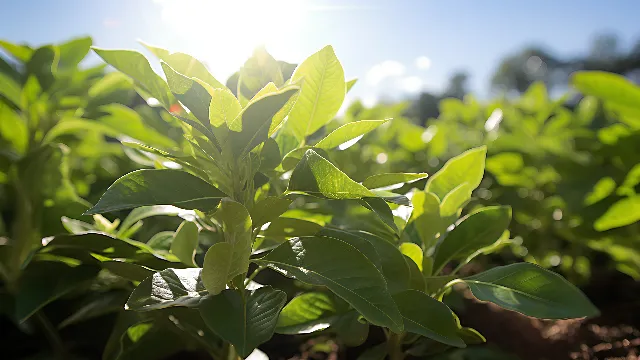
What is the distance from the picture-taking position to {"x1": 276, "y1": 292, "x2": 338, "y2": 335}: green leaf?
3.25 feet

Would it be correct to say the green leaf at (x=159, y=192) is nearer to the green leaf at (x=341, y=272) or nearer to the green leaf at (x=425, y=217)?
the green leaf at (x=341, y=272)

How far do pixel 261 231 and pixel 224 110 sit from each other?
334 mm

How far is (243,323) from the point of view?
0.83 m

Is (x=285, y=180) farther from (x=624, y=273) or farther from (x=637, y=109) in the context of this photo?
(x=624, y=273)

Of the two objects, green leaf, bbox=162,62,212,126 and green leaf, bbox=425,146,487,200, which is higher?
green leaf, bbox=162,62,212,126

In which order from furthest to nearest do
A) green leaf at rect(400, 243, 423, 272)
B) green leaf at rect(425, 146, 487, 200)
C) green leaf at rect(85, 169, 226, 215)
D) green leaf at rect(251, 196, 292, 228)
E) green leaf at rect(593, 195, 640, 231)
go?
green leaf at rect(593, 195, 640, 231), green leaf at rect(425, 146, 487, 200), green leaf at rect(400, 243, 423, 272), green leaf at rect(251, 196, 292, 228), green leaf at rect(85, 169, 226, 215)

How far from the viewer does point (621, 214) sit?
1800mm

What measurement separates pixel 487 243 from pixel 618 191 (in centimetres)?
122

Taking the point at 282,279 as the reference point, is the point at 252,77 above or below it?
above

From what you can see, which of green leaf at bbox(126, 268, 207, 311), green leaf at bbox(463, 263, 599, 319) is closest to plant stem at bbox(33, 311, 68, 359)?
green leaf at bbox(126, 268, 207, 311)

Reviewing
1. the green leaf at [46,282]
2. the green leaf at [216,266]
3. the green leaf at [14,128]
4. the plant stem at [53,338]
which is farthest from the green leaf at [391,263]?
the green leaf at [14,128]

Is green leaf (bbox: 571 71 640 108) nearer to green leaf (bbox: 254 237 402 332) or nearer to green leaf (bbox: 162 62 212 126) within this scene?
green leaf (bbox: 254 237 402 332)

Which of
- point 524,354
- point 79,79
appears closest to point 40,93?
point 79,79

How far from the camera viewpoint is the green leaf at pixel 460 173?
1.17m
